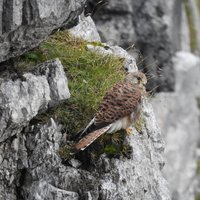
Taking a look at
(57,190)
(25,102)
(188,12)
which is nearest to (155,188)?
(57,190)

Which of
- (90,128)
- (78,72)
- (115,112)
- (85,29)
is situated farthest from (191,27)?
(90,128)

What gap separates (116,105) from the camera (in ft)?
36.6

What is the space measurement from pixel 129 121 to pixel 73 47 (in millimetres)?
2387

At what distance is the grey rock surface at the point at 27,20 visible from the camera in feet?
30.6

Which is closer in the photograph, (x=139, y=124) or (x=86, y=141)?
(x=86, y=141)

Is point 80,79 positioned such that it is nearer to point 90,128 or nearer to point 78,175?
point 90,128

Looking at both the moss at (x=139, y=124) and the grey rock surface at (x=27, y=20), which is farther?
the moss at (x=139, y=124)

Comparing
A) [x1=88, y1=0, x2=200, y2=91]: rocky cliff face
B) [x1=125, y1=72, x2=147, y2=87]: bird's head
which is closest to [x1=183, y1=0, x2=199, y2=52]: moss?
[x1=88, y1=0, x2=200, y2=91]: rocky cliff face

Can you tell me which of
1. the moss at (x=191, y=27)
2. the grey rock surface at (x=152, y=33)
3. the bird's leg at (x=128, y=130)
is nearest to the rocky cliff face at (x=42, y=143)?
the bird's leg at (x=128, y=130)

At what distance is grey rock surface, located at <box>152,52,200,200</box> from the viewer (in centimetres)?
2883

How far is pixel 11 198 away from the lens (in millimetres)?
10141

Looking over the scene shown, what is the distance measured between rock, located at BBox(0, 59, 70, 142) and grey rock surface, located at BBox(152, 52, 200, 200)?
16.4 m

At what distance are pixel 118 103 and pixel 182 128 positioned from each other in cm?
1905

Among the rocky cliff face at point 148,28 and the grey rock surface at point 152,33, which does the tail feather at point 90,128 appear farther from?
the grey rock surface at point 152,33
